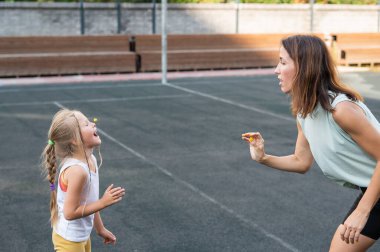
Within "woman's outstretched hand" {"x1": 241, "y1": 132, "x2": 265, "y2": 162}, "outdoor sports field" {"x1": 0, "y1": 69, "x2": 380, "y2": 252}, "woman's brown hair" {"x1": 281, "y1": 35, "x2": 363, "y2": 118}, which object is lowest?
"outdoor sports field" {"x1": 0, "y1": 69, "x2": 380, "y2": 252}

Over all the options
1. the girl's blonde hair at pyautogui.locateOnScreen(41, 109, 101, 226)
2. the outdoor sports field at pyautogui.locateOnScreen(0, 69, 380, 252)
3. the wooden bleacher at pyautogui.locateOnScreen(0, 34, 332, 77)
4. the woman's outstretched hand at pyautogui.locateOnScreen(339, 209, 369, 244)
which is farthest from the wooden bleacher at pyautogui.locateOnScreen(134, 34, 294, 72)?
the woman's outstretched hand at pyautogui.locateOnScreen(339, 209, 369, 244)

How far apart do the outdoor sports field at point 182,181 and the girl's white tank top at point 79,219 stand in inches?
54.6

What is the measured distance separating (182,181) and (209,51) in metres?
15.9

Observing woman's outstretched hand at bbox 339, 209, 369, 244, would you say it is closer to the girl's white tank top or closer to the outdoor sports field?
the outdoor sports field

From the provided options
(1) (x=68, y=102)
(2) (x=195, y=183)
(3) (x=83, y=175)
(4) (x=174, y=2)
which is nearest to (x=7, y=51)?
(1) (x=68, y=102)

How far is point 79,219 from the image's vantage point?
13.0 feet

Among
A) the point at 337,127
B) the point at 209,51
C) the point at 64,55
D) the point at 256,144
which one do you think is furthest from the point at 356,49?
the point at 337,127

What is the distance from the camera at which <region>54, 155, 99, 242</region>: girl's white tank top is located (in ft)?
12.7

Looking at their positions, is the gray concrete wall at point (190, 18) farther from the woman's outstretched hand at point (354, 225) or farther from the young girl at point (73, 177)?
the woman's outstretched hand at point (354, 225)

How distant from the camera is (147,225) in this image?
21.7ft

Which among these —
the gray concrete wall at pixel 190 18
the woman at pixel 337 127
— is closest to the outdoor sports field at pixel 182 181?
the woman at pixel 337 127

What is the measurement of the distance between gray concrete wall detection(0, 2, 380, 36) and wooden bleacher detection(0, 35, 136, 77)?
238 inches

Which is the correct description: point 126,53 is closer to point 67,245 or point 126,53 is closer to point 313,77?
point 67,245

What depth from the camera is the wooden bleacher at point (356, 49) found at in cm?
2541
